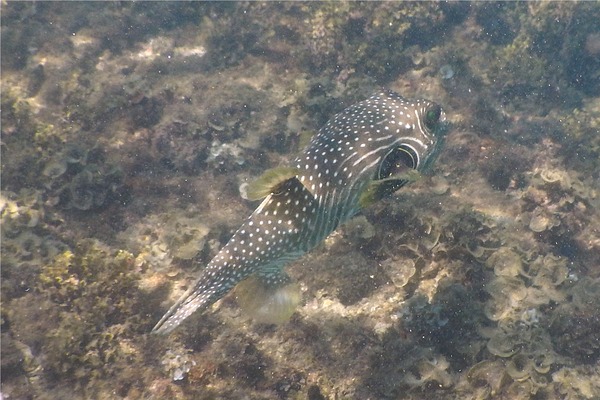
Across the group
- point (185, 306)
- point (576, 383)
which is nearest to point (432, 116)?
point (576, 383)

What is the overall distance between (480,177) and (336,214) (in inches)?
168

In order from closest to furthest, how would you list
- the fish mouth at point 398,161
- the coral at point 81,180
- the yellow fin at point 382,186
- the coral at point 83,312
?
the yellow fin at point 382,186 < the fish mouth at point 398,161 < the coral at point 83,312 < the coral at point 81,180

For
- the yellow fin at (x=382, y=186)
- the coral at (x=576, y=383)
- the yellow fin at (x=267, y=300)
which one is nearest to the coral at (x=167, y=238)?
the yellow fin at (x=267, y=300)

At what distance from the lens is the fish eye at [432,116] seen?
166 inches

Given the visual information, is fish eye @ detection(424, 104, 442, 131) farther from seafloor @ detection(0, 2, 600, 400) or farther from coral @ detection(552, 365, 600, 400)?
coral @ detection(552, 365, 600, 400)

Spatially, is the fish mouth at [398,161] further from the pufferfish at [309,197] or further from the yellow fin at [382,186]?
the yellow fin at [382,186]

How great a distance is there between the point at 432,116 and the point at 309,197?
172 cm

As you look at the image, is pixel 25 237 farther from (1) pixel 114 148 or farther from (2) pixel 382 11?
(2) pixel 382 11

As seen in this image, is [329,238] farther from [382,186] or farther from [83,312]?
[83,312]

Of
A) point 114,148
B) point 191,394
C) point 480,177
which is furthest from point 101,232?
point 480,177

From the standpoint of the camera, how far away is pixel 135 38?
12344mm

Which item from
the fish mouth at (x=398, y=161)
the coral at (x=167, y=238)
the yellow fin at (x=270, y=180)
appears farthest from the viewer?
the coral at (x=167, y=238)

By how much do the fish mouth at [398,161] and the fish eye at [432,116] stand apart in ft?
1.30

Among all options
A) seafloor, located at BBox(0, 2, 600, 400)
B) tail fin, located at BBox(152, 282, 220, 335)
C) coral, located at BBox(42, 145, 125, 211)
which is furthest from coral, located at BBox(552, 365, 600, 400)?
coral, located at BBox(42, 145, 125, 211)
